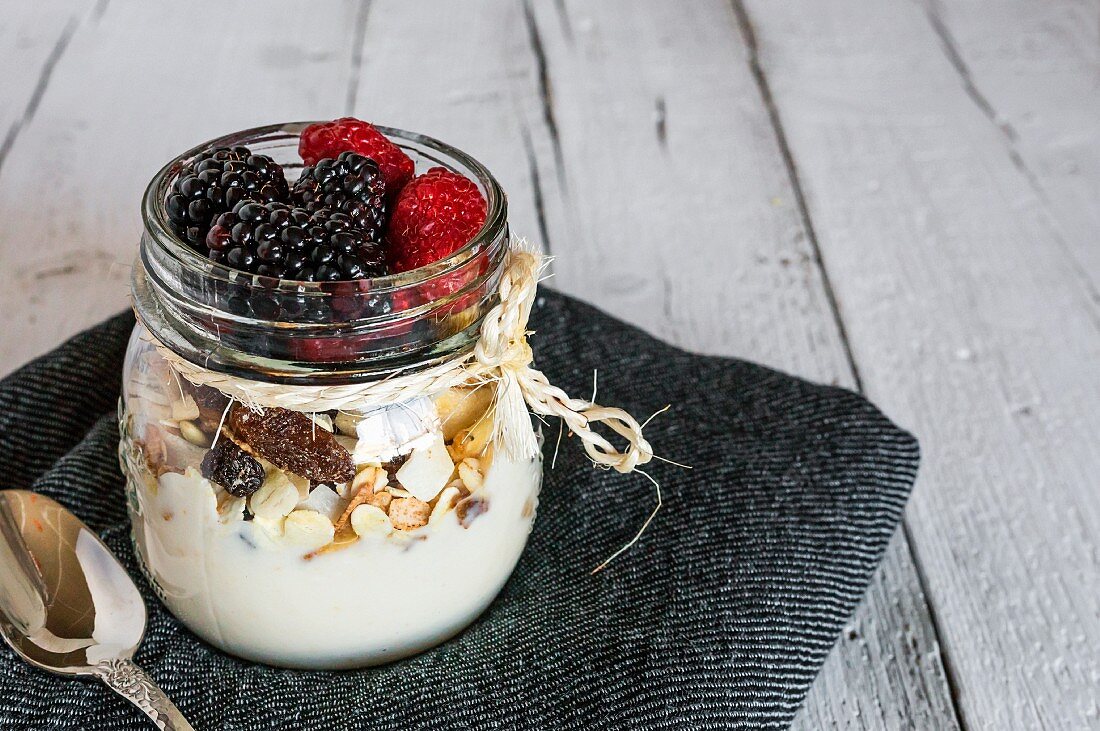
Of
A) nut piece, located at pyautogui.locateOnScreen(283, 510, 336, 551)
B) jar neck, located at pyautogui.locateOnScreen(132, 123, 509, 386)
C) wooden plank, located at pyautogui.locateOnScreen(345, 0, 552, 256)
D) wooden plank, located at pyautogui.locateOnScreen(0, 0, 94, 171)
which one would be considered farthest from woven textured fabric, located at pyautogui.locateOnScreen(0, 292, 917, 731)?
wooden plank, located at pyautogui.locateOnScreen(0, 0, 94, 171)

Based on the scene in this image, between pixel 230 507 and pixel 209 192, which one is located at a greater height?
pixel 209 192

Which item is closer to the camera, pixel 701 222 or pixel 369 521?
pixel 369 521

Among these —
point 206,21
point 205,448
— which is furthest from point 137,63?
point 205,448

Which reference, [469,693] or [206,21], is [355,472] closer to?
[469,693]

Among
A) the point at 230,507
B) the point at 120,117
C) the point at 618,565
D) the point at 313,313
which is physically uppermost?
the point at 313,313

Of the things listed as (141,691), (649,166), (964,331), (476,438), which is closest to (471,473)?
(476,438)

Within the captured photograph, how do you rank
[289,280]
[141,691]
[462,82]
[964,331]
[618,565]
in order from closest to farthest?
[289,280] < [141,691] < [618,565] < [964,331] < [462,82]

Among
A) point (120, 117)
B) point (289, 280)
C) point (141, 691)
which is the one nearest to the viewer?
point (289, 280)

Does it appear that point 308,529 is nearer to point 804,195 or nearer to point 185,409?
point 185,409
